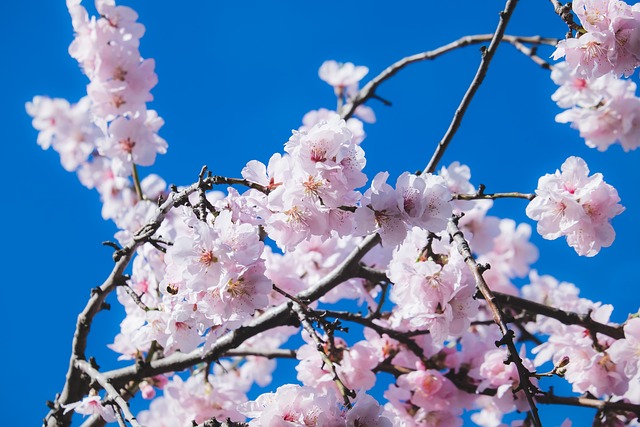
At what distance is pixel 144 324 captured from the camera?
236 cm

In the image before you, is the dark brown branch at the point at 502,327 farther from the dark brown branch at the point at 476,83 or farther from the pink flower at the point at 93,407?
the pink flower at the point at 93,407

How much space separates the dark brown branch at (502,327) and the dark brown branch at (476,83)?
0.27 meters

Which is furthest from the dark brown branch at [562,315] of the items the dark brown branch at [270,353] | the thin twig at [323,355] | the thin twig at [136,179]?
the thin twig at [136,179]

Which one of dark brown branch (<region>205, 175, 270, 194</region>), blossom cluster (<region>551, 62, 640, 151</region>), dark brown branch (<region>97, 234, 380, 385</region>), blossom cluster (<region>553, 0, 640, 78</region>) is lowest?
dark brown branch (<region>205, 175, 270, 194</region>)

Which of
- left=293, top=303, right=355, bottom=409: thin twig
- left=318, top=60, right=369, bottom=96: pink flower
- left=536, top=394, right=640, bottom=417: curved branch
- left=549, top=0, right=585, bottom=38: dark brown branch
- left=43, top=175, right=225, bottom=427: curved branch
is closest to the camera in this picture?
left=293, top=303, right=355, bottom=409: thin twig

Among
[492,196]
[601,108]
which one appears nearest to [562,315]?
[492,196]

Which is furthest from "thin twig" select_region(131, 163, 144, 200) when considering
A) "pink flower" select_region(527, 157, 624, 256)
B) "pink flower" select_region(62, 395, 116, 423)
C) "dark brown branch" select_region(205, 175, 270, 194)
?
"pink flower" select_region(527, 157, 624, 256)

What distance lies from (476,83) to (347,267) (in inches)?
34.3

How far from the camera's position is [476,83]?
2.20m

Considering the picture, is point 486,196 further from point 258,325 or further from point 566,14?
point 258,325

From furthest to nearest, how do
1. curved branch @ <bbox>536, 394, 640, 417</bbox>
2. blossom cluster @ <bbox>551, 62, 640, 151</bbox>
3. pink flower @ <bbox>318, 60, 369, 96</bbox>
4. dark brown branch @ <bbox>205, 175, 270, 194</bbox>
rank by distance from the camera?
pink flower @ <bbox>318, 60, 369, 96</bbox> → blossom cluster @ <bbox>551, 62, 640, 151</bbox> → curved branch @ <bbox>536, 394, 640, 417</bbox> → dark brown branch @ <bbox>205, 175, 270, 194</bbox>

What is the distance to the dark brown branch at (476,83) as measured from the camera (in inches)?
84.4

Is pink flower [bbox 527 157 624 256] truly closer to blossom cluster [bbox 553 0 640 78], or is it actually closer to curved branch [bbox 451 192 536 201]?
curved branch [bbox 451 192 536 201]

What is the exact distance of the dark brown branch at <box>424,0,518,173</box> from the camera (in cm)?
214
